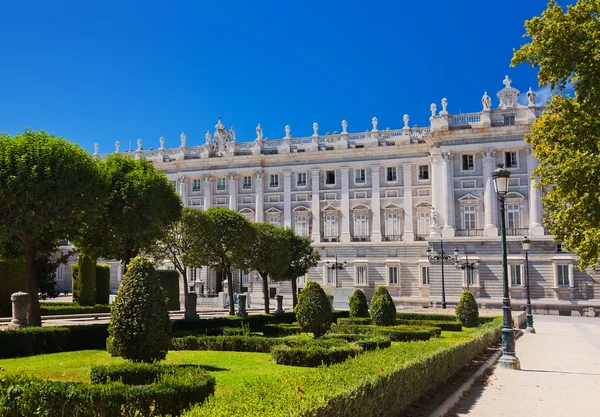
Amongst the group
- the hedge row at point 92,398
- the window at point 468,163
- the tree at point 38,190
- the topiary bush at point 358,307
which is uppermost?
the window at point 468,163

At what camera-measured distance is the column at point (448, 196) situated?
4806 centimetres

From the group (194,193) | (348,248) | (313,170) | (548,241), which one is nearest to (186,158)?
(194,193)

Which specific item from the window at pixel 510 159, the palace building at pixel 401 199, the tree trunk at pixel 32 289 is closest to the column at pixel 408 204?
the palace building at pixel 401 199

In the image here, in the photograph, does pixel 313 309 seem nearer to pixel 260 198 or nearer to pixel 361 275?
pixel 361 275

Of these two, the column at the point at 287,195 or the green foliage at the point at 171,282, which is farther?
the column at the point at 287,195

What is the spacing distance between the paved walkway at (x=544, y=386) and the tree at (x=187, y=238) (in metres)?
17.0

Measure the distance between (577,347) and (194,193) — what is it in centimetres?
4286

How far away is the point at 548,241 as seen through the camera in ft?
148

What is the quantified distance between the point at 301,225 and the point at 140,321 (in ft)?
143

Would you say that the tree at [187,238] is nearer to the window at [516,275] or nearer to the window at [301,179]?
the window at [301,179]

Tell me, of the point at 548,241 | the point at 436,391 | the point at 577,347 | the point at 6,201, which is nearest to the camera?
the point at 436,391

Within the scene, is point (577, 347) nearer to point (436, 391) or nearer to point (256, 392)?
point (436, 391)

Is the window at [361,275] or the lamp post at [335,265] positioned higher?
the lamp post at [335,265]

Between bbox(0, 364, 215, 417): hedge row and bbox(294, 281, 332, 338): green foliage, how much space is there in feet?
33.2
